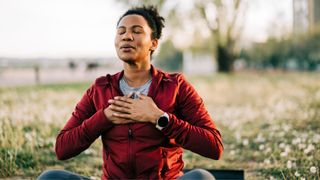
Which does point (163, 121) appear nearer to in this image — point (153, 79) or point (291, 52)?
point (153, 79)

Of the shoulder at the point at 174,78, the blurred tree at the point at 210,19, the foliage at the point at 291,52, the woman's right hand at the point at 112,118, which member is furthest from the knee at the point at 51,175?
the foliage at the point at 291,52

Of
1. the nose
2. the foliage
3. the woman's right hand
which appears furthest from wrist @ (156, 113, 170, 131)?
the foliage

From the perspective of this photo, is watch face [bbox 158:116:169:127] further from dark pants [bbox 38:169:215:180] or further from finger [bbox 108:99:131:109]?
dark pants [bbox 38:169:215:180]

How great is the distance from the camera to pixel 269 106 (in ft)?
37.5

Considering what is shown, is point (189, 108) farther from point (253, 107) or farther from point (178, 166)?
point (253, 107)

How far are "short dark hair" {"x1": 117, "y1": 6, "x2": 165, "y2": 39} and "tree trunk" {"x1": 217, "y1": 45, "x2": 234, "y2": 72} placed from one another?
1066 inches

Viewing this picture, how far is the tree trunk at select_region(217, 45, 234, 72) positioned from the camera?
3058 centimetres

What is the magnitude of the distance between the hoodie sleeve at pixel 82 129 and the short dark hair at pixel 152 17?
556mm

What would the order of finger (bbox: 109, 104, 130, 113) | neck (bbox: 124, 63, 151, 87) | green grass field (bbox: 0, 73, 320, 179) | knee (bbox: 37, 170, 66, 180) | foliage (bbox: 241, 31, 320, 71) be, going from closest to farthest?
1. knee (bbox: 37, 170, 66, 180)
2. finger (bbox: 109, 104, 130, 113)
3. neck (bbox: 124, 63, 151, 87)
4. green grass field (bbox: 0, 73, 320, 179)
5. foliage (bbox: 241, 31, 320, 71)

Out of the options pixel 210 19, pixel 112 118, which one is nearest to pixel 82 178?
pixel 112 118

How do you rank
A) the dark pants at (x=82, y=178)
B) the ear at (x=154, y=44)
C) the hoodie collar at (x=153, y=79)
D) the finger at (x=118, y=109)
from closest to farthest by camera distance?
1. the dark pants at (x=82, y=178)
2. the finger at (x=118, y=109)
3. the hoodie collar at (x=153, y=79)
4. the ear at (x=154, y=44)

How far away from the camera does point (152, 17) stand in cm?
351

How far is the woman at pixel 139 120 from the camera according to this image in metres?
3.00

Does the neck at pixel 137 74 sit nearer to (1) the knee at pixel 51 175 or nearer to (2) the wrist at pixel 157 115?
(2) the wrist at pixel 157 115
